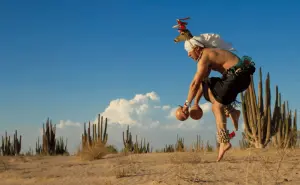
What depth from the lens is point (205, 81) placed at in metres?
5.20

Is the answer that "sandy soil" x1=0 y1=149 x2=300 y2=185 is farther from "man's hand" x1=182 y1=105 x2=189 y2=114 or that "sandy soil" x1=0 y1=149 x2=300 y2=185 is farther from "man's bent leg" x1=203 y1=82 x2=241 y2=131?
"man's hand" x1=182 y1=105 x2=189 y2=114

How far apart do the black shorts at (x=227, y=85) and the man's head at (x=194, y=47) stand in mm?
347

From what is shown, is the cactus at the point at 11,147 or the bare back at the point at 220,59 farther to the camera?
the cactus at the point at 11,147

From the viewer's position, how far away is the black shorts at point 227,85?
16.6 ft

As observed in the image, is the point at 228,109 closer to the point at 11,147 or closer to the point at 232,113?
the point at 232,113

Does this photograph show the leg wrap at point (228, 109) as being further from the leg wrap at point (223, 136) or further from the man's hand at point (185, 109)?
the man's hand at point (185, 109)

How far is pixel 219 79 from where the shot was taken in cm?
516

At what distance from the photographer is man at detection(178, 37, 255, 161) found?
16.6ft

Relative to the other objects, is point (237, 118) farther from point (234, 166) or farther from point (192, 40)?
point (192, 40)

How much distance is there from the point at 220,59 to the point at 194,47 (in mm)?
355

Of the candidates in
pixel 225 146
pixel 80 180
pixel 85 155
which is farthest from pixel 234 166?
pixel 85 155

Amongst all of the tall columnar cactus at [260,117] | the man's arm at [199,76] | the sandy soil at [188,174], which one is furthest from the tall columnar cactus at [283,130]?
the man's arm at [199,76]

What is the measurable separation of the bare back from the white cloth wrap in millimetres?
157

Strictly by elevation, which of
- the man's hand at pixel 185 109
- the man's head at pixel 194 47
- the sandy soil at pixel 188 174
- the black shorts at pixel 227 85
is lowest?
the sandy soil at pixel 188 174
